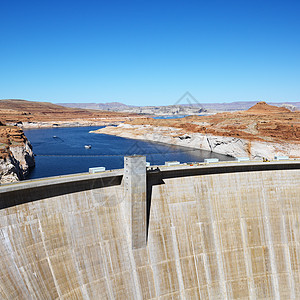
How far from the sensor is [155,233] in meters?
21.1

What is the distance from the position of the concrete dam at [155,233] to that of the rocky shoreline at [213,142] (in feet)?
134

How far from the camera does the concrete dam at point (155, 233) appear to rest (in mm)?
16469

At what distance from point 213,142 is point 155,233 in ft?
200

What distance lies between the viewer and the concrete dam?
16469 mm

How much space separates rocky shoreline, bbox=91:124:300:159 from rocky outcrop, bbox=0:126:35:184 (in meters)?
46.8

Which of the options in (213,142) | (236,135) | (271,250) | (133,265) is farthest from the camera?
(213,142)

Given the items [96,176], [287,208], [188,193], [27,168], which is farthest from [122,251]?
[27,168]

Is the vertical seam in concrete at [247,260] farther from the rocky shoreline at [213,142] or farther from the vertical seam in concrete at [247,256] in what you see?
the rocky shoreline at [213,142]

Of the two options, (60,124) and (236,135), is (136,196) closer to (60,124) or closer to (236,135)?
(236,135)

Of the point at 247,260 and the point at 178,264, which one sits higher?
the point at 178,264

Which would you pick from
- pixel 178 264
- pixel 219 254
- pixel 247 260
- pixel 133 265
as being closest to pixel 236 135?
pixel 247 260

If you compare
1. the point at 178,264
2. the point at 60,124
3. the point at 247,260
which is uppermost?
the point at 60,124

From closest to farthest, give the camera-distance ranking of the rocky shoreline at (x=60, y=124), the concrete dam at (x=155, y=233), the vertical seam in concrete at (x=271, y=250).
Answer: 1. the concrete dam at (x=155, y=233)
2. the vertical seam in concrete at (x=271, y=250)
3. the rocky shoreline at (x=60, y=124)

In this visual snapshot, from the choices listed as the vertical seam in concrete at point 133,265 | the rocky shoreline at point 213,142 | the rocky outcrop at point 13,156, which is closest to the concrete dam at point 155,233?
the vertical seam in concrete at point 133,265
